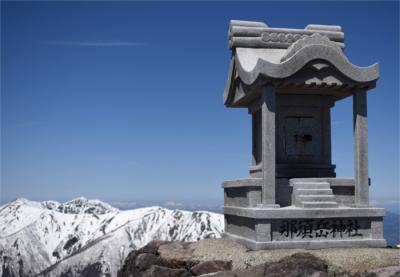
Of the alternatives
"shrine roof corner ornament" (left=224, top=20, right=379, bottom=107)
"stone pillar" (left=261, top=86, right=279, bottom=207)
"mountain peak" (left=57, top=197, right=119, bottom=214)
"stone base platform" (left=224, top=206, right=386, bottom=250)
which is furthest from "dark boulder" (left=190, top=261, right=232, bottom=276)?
"mountain peak" (left=57, top=197, right=119, bottom=214)

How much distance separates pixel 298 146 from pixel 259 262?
16.1ft

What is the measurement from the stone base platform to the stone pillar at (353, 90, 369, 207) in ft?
1.77

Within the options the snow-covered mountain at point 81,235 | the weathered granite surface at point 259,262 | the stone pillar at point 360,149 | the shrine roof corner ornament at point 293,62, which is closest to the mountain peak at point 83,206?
the snow-covered mountain at point 81,235

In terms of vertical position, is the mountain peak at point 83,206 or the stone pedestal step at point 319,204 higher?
the stone pedestal step at point 319,204

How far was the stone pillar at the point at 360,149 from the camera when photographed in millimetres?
14617

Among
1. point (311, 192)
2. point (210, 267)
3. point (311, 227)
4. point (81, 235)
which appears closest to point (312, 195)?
point (311, 192)

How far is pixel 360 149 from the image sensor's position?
14.8 metres

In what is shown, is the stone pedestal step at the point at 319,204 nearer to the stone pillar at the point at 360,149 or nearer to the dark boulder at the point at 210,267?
the stone pillar at the point at 360,149

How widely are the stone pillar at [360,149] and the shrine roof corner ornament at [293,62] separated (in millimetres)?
461

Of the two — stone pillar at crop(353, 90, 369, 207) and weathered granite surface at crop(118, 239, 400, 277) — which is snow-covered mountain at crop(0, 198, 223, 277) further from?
stone pillar at crop(353, 90, 369, 207)

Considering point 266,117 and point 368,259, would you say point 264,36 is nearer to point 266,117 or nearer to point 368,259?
point 266,117

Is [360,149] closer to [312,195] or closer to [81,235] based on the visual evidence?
[312,195]

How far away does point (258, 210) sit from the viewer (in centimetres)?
1327

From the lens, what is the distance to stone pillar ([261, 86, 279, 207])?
13.8 metres
